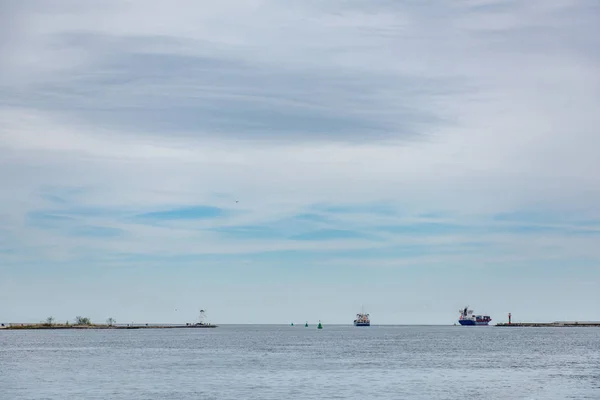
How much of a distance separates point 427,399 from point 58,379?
46231 millimetres

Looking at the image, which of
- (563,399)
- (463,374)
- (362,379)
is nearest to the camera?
(563,399)

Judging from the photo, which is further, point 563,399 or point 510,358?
point 510,358

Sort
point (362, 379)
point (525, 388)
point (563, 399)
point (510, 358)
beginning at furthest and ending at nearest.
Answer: point (510, 358)
point (362, 379)
point (525, 388)
point (563, 399)

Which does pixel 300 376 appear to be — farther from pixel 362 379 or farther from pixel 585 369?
pixel 585 369

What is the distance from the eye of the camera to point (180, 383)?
303 ft

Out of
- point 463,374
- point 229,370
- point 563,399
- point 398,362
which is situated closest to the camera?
point 563,399

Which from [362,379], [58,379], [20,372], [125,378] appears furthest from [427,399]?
[20,372]

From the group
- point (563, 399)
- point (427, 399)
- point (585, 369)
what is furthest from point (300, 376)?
point (585, 369)

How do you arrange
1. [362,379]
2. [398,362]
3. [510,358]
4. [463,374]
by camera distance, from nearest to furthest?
[362,379] → [463,374] → [398,362] → [510,358]

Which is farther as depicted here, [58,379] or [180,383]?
[58,379]

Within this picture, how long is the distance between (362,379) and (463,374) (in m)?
15.5

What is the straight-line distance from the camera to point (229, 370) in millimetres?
111312

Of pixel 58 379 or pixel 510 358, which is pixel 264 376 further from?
pixel 510 358

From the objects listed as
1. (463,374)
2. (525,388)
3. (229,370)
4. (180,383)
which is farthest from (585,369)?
(180,383)
